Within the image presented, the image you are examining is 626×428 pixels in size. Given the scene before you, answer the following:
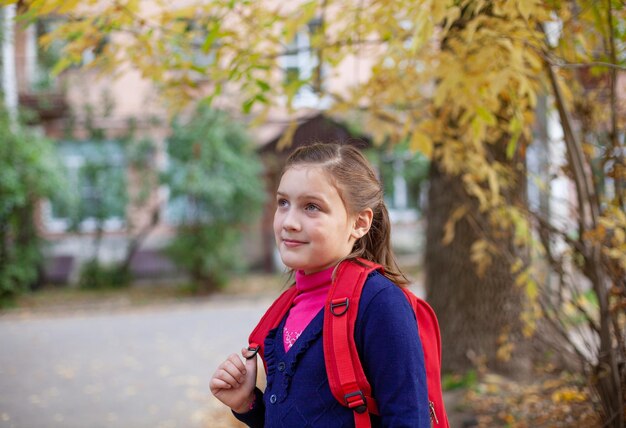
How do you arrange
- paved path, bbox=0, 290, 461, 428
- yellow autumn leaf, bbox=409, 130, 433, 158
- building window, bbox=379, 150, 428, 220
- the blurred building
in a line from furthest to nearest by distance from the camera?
building window, bbox=379, 150, 428, 220 < the blurred building < paved path, bbox=0, 290, 461, 428 < yellow autumn leaf, bbox=409, 130, 433, 158

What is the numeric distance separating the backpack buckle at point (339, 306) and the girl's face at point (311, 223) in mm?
142

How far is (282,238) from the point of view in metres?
1.69

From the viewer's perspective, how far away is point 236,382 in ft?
5.96

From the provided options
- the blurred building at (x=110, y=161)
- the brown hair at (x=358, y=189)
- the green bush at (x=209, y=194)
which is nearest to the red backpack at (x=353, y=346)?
the brown hair at (x=358, y=189)

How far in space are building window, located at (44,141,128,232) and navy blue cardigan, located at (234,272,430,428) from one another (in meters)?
12.5

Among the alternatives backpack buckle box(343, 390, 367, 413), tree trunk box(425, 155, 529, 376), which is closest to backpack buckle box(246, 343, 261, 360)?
backpack buckle box(343, 390, 367, 413)

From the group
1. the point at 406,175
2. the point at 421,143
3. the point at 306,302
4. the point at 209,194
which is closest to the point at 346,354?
the point at 306,302

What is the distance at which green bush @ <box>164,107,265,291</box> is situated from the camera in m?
12.5

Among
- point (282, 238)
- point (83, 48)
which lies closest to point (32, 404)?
point (83, 48)

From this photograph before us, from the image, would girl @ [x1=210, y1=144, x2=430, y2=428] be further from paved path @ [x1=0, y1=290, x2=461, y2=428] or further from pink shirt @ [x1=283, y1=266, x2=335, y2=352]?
paved path @ [x1=0, y1=290, x2=461, y2=428]

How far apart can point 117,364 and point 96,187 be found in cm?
706

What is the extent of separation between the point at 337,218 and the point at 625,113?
8.86ft

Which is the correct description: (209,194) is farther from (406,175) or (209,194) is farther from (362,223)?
(362,223)

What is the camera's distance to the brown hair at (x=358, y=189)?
173 cm
